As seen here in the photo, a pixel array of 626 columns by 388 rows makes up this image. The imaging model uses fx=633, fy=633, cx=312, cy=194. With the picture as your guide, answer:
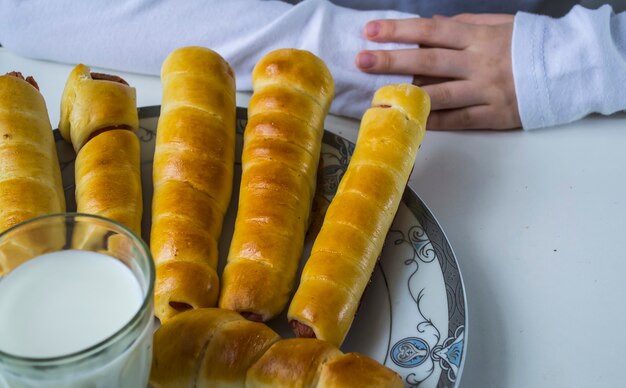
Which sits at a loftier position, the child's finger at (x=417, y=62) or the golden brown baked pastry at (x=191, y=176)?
the child's finger at (x=417, y=62)

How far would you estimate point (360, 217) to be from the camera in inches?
31.4

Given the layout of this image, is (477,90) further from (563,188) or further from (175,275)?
(175,275)

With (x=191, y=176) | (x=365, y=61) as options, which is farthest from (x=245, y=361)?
(x=365, y=61)

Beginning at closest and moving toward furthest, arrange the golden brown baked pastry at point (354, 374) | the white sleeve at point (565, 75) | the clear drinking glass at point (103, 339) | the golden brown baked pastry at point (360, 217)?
the clear drinking glass at point (103, 339) → the golden brown baked pastry at point (354, 374) → the golden brown baked pastry at point (360, 217) → the white sleeve at point (565, 75)

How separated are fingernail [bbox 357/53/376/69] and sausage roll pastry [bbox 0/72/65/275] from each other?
52 centimetres

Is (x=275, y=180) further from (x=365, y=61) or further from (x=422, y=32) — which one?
(x=422, y=32)

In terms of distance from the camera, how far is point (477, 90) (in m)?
1.12

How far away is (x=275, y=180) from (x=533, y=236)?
389 millimetres

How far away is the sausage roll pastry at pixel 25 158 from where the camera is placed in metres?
0.79

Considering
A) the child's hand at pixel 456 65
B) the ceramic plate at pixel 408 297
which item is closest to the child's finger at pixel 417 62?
the child's hand at pixel 456 65

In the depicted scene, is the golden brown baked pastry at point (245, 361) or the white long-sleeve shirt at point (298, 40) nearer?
the golden brown baked pastry at point (245, 361)

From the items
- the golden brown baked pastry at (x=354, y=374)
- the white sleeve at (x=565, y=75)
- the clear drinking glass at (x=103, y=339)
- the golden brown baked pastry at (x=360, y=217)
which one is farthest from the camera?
the white sleeve at (x=565, y=75)

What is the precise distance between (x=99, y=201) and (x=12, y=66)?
1.83 feet

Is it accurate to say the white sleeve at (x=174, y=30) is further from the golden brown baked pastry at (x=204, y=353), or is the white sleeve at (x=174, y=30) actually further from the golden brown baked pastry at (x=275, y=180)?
the golden brown baked pastry at (x=204, y=353)
